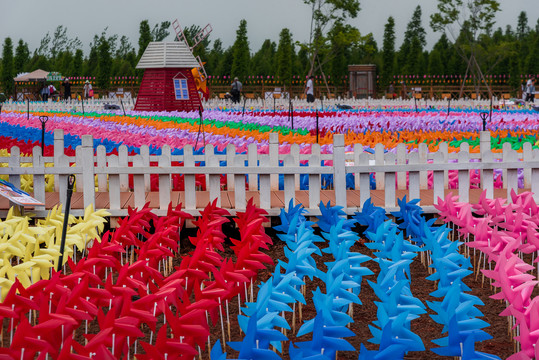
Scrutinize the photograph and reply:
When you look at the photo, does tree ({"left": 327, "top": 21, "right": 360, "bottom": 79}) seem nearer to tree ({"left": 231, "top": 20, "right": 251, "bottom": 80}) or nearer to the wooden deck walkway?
tree ({"left": 231, "top": 20, "right": 251, "bottom": 80})

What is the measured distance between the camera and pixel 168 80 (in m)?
33.4

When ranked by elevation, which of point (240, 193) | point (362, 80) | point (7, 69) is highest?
point (7, 69)

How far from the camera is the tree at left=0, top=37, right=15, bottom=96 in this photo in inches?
2466

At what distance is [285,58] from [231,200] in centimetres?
4713

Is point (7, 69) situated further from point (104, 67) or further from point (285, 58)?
point (285, 58)

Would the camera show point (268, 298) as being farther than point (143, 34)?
No

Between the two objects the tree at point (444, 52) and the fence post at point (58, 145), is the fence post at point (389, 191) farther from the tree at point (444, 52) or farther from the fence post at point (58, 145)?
the tree at point (444, 52)

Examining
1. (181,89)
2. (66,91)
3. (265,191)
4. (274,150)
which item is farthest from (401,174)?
(66,91)

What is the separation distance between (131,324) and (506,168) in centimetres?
576

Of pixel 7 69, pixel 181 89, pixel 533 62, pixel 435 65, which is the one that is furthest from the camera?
pixel 7 69

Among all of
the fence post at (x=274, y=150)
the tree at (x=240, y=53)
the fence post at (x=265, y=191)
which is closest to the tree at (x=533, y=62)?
the tree at (x=240, y=53)

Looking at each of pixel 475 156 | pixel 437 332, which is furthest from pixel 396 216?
pixel 437 332

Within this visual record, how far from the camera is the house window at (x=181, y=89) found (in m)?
33.3

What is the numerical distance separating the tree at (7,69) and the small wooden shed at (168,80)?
1258 inches
